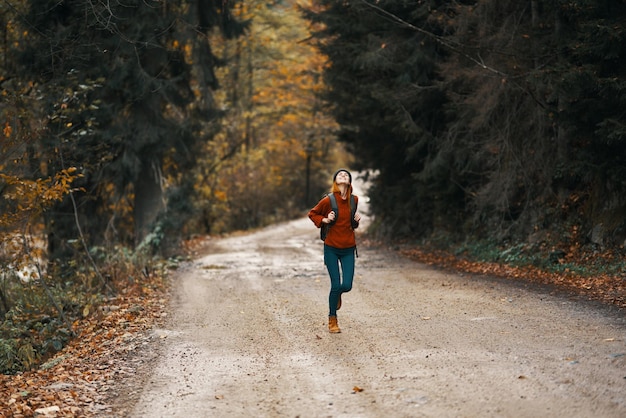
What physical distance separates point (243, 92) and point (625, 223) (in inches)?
1108

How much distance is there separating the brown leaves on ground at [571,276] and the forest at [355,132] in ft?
0.42

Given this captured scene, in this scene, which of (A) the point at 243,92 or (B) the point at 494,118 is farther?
(A) the point at 243,92

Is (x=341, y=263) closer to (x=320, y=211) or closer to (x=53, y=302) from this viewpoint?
(x=320, y=211)

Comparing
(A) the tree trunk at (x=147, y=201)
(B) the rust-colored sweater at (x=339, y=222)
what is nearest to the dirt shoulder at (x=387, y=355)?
(B) the rust-colored sweater at (x=339, y=222)

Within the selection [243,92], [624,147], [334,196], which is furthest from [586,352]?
[243,92]

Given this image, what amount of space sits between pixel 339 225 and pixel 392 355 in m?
1.91

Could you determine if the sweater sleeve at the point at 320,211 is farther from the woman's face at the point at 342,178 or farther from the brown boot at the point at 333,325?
the brown boot at the point at 333,325

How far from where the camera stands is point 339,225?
29.8 feet

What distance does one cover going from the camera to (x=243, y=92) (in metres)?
38.9

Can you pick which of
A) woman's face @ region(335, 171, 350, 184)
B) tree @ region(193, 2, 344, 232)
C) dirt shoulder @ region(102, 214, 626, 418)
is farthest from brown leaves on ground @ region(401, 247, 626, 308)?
tree @ region(193, 2, 344, 232)

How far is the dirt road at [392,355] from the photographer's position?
20.5ft

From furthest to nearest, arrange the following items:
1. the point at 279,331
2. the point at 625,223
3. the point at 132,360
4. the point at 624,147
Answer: the point at 625,223 → the point at 624,147 → the point at 279,331 → the point at 132,360

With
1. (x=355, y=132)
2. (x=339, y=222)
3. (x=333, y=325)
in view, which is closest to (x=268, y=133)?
(x=355, y=132)

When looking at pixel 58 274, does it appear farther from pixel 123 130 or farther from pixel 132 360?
pixel 132 360
